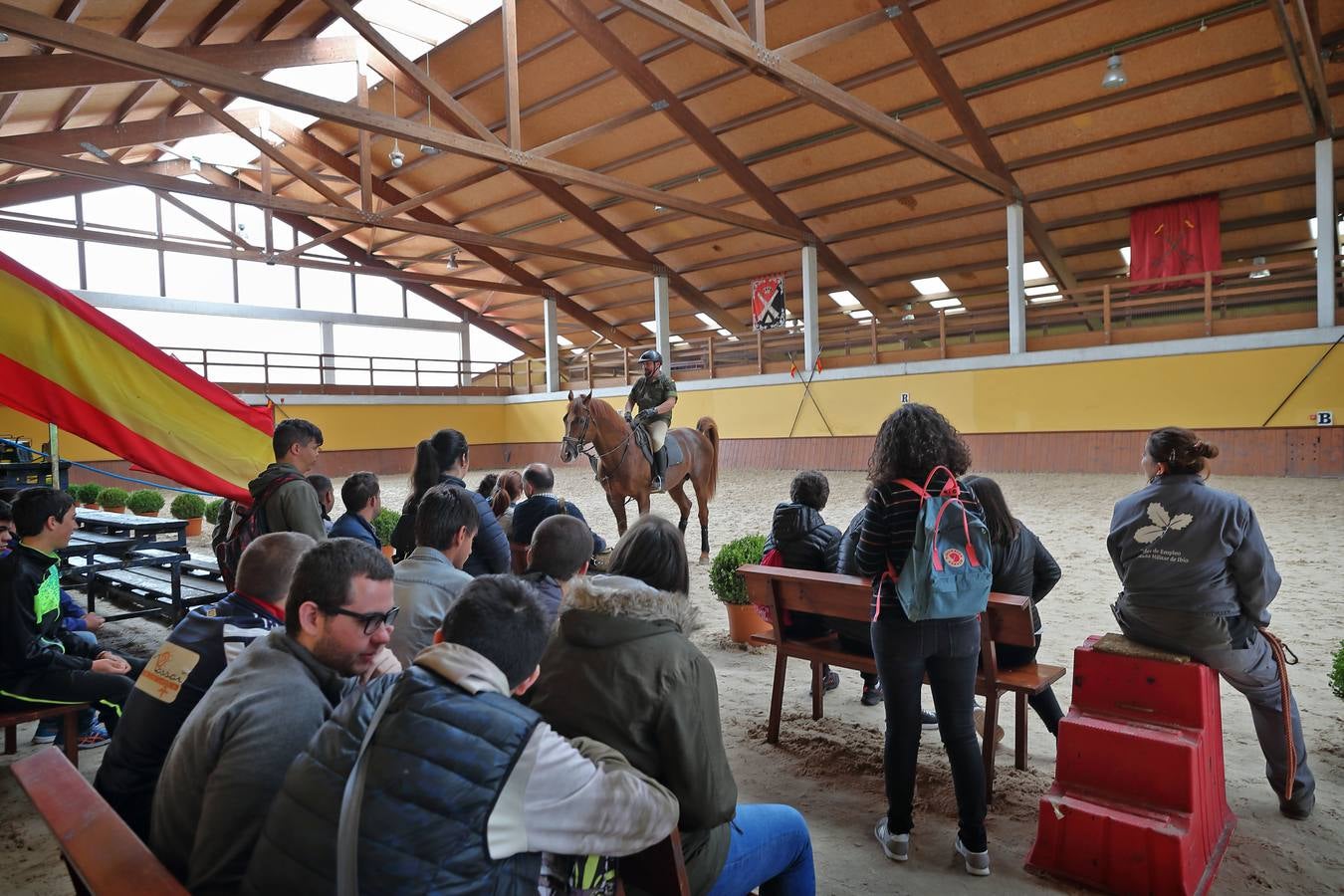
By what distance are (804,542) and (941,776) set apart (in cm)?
97

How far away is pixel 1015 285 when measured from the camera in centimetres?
1283

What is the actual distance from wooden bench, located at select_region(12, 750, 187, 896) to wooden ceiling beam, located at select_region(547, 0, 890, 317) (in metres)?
11.2

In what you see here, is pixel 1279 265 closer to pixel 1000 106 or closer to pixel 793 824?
pixel 1000 106

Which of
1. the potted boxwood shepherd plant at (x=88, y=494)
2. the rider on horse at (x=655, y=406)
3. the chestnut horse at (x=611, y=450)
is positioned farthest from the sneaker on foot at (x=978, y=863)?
the potted boxwood shepherd plant at (x=88, y=494)

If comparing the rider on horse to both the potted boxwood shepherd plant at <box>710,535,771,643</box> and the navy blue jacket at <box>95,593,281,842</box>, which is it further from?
the navy blue jacket at <box>95,593,281,842</box>

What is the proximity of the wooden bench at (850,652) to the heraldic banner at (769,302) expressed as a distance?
46.0 ft

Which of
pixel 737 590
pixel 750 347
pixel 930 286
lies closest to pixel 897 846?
pixel 737 590

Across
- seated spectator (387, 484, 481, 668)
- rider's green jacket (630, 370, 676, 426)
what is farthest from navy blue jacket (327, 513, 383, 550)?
rider's green jacket (630, 370, 676, 426)

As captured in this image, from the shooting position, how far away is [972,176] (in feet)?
38.8

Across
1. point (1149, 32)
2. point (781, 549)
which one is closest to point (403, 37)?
point (1149, 32)

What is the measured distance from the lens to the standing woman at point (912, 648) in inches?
78.6

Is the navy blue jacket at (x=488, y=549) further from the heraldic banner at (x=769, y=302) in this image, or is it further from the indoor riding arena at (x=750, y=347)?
the heraldic banner at (x=769, y=302)

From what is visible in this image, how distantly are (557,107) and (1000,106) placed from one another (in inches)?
290

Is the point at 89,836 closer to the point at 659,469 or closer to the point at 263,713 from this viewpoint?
the point at 263,713
